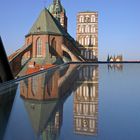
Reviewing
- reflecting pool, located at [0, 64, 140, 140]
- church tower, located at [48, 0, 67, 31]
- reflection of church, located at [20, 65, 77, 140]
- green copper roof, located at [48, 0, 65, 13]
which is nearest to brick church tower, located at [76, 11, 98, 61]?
church tower, located at [48, 0, 67, 31]

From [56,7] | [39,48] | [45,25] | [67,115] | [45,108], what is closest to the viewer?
[67,115]

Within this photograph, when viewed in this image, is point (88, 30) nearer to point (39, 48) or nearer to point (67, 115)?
point (39, 48)

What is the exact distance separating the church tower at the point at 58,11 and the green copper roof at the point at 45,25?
14.5 meters

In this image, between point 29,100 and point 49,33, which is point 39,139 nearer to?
point 29,100

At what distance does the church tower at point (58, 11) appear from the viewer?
57.0 m

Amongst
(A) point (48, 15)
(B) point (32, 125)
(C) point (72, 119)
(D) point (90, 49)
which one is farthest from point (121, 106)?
(D) point (90, 49)

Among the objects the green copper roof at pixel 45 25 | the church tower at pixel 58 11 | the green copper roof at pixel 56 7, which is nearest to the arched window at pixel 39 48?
the green copper roof at pixel 45 25

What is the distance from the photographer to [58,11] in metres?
58.3

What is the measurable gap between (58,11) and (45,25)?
62.4 ft

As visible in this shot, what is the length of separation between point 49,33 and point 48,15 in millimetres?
4141

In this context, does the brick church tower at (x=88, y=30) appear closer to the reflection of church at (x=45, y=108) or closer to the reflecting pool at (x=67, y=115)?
the reflection of church at (x=45, y=108)

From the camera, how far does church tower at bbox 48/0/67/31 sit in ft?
187

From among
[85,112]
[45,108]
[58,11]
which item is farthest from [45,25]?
[85,112]

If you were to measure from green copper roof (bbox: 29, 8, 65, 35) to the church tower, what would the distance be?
47.6 ft
